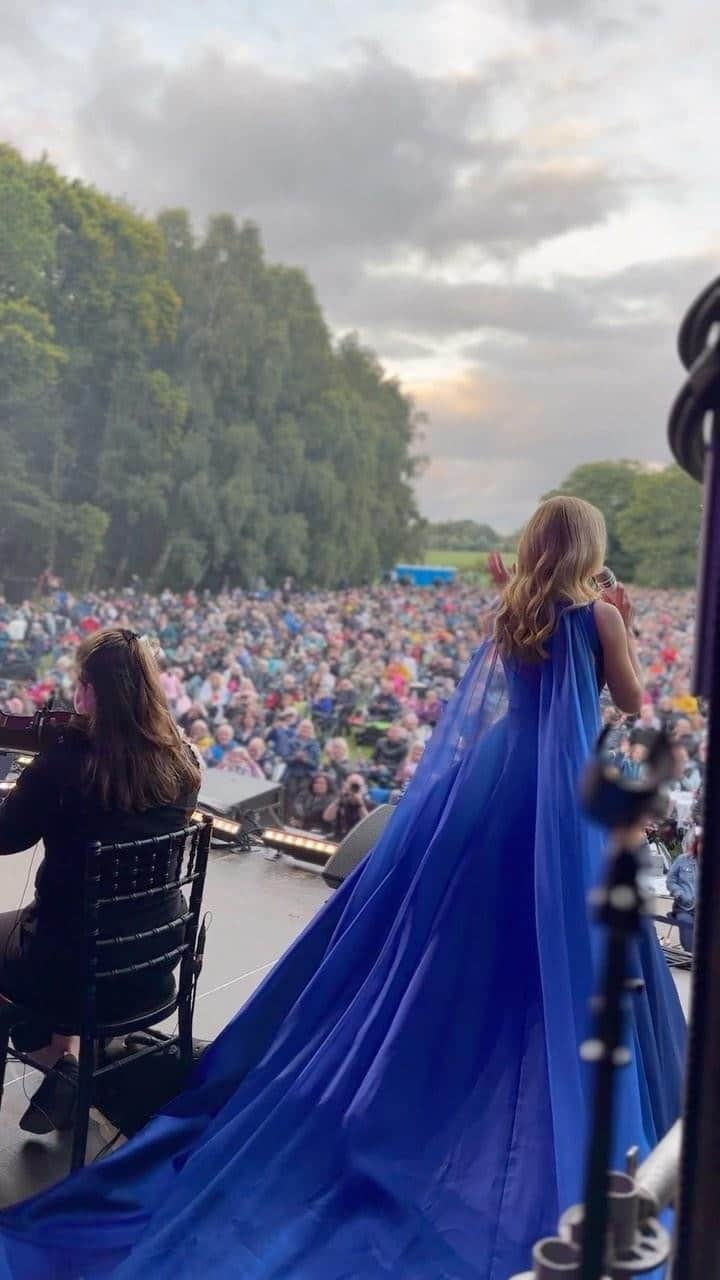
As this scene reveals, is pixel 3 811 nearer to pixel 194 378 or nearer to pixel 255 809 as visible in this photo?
pixel 255 809

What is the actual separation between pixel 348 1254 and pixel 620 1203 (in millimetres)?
1049

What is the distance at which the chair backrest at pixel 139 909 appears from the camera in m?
2.07

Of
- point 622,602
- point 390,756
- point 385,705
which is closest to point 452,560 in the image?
point 385,705

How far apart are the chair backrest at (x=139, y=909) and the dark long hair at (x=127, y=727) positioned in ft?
0.35

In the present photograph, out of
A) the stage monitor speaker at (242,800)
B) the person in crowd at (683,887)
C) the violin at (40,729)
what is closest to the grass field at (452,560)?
the stage monitor speaker at (242,800)

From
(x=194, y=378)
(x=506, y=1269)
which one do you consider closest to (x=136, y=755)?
(x=506, y=1269)

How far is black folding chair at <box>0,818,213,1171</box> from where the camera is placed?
208 cm

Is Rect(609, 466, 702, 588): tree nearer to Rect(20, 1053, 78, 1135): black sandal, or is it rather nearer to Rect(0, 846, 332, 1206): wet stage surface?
Rect(0, 846, 332, 1206): wet stage surface

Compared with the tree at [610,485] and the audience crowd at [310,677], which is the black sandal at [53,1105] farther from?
the tree at [610,485]

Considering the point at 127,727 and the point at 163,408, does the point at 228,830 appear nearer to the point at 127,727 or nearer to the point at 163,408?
the point at 127,727

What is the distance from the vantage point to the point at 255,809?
537cm

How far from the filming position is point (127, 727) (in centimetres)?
218

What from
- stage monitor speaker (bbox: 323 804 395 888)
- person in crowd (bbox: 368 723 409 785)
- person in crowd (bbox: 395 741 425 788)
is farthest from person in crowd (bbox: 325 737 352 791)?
stage monitor speaker (bbox: 323 804 395 888)

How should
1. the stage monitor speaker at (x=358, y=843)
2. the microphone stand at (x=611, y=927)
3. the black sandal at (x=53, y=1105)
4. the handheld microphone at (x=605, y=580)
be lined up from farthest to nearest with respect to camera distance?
the stage monitor speaker at (x=358, y=843) < the black sandal at (x=53, y=1105) < the handheld microphone at (x=605, y=580) < the microphone stand at (x=611, y=927)
